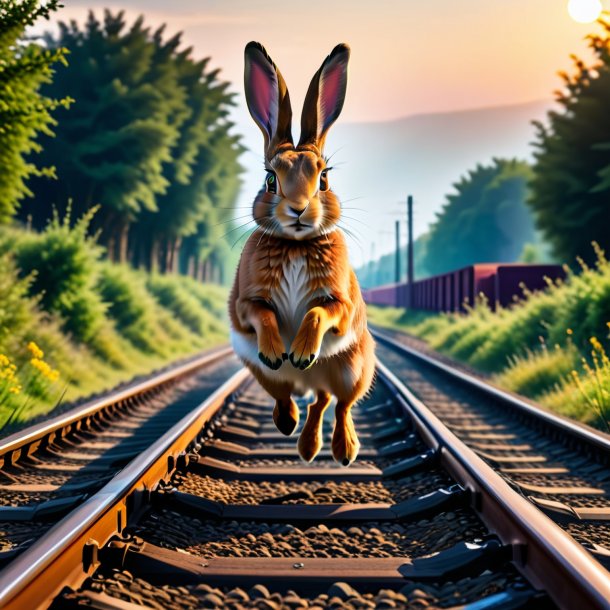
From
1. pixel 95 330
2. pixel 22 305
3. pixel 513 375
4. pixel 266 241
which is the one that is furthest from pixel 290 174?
pixel 95 330

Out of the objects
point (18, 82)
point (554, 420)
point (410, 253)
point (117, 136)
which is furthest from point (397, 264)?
point (554, 420)

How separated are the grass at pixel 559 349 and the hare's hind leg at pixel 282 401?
5.29 m

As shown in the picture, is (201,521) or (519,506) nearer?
(519,506)

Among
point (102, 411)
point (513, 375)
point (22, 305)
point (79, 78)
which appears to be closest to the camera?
point (102, 411)

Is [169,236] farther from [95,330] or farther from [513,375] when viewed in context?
[513,375]

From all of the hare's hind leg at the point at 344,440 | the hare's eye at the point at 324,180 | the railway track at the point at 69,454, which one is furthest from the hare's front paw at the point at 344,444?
the railway track at the point at 69,454

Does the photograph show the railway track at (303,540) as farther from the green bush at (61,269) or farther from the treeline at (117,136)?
the treeline at (117,136)

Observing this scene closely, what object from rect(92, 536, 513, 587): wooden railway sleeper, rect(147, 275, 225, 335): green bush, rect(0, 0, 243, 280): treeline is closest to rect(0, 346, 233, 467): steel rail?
rect(92, 536, 513, 587): wooden railway sleeper

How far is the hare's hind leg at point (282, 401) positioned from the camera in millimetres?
3021

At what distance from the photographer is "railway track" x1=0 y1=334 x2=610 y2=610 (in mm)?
2887

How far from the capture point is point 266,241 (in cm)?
290

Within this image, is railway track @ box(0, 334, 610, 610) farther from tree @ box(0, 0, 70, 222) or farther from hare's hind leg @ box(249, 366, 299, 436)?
tree @ box(0, 0, 70, 222)

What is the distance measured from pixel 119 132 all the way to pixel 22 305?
12.6 meters

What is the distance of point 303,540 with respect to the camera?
374cm
